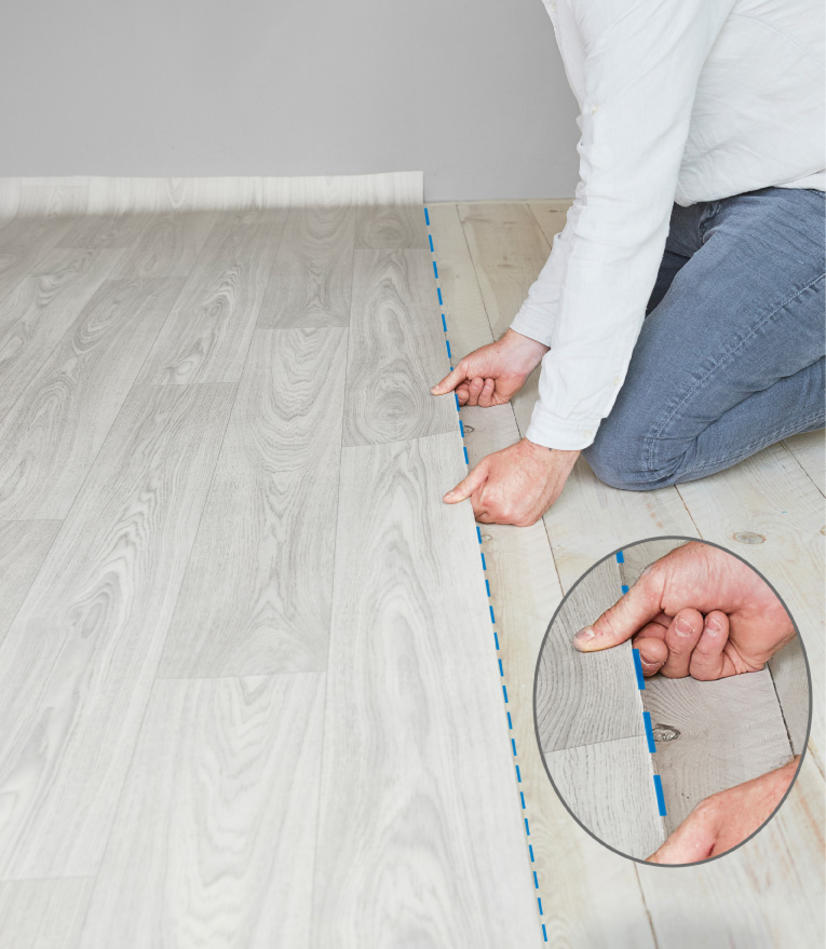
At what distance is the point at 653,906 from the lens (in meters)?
0.77

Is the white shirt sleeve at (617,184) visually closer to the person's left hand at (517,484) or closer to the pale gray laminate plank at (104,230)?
the person's left hand at (517,484)

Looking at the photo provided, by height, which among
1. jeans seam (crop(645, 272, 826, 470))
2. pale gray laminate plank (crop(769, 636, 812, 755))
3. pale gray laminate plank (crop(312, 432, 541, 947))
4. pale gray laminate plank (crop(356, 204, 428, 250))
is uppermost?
pale gray laminate plank (crop(769, 636, 812, 755))

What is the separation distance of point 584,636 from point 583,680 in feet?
0.11

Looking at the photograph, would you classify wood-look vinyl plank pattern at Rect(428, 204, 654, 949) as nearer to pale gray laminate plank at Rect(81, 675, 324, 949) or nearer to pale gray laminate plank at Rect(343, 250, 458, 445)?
pale gray laminate plank at Rect(343, 250, 458, 445)

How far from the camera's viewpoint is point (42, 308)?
2047 millimetres

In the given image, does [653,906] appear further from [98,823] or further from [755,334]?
[755,334]

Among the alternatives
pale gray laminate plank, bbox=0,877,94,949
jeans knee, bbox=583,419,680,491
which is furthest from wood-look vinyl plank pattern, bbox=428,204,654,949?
pale gray laminate plank, bbox=0,877,94,949

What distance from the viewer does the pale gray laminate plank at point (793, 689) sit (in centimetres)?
56

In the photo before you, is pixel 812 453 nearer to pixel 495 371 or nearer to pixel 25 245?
pixel 495 371

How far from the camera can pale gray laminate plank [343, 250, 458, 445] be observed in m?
1.53

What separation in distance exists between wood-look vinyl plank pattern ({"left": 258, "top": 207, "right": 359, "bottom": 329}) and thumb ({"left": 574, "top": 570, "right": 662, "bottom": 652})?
1437mm

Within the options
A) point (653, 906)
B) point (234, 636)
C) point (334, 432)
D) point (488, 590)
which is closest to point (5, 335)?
point (334, 432)

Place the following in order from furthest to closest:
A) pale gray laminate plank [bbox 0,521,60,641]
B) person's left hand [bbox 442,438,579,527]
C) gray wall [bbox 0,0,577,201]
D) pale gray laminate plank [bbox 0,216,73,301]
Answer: gray wall [bbox 0,0,577,201] → pale gray laminate plank [bbox 0,216,73,301] → person's left hand [bbox 442,438,579,527] → pale gray laminate plank [bbox 0,521,60,641]

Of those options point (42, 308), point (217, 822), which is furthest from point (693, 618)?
point (42, 308)
